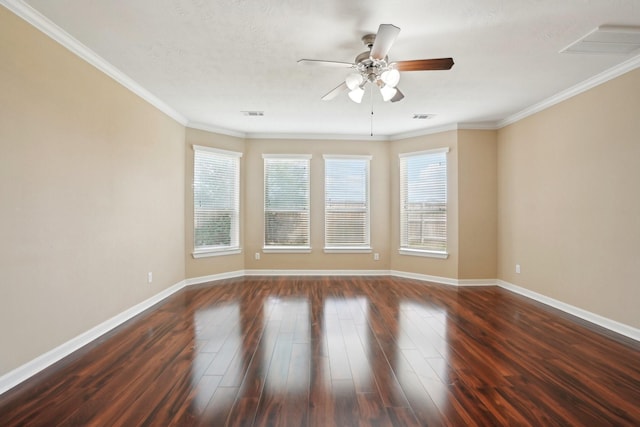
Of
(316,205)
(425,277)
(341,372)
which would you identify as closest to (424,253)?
(425,277)

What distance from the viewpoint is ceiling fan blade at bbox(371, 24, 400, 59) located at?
6.85 ft

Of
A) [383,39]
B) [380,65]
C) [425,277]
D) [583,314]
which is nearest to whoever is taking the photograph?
[383,39]

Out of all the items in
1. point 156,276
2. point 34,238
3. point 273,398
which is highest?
point 34,238

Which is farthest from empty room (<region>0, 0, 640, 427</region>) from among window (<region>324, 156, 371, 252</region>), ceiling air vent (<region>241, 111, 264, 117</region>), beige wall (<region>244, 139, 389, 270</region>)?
window (<region>324, 156, 371, 252</region>)

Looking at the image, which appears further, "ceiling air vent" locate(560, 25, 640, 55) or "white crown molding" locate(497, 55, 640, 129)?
"white crown molding" locate(497, 55, 640, 129)

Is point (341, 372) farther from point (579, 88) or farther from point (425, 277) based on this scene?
point (579, 88)

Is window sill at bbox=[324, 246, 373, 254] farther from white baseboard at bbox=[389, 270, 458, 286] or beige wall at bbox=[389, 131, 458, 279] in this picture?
white baseboard at bbox=[389, 270, 458, 286]

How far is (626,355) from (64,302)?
5.00m

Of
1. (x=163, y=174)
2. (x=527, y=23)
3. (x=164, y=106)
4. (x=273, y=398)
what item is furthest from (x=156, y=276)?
(x=527, y=23)

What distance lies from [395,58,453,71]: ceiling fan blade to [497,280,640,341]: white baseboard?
3.24 meters

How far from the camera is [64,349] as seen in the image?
269 centimetres

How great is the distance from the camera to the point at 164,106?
442 cm

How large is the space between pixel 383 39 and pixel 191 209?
4.21 metres

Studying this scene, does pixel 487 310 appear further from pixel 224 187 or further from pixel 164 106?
pixel 164 106
